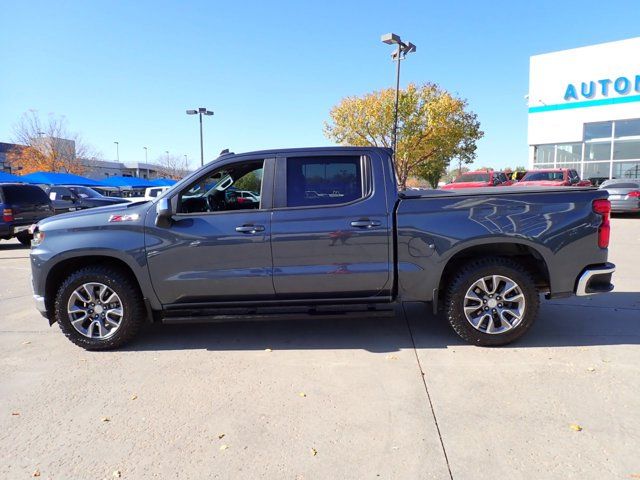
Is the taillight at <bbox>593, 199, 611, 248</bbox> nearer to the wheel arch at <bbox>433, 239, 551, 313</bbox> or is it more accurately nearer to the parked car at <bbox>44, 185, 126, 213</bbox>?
the wheel arch at <bbox>433, 239, 551, 313</bbox>

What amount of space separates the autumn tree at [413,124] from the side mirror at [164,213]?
2909 cm

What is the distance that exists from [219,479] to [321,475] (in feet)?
1.89

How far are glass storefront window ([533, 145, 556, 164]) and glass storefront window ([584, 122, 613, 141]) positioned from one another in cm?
204

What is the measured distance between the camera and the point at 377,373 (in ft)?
12.4

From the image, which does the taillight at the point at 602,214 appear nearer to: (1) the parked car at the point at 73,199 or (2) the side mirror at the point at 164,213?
(2) the side mirror at the point at 164,213

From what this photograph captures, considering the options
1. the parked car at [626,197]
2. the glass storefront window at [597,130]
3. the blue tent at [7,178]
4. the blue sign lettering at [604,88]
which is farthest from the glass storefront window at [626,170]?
the blue tent at [7,178]

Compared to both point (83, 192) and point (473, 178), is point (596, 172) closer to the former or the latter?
point (473, 178)

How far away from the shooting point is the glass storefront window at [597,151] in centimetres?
2738

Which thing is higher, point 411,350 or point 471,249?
point 471,249

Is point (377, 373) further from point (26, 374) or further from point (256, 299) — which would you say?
point (26, 374)

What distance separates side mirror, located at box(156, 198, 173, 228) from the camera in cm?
415

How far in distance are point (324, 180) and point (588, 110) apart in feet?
96.2

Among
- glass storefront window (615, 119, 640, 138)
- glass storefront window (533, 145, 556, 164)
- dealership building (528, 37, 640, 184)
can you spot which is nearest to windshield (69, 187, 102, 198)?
dealership building (528, 37, 640, 184)

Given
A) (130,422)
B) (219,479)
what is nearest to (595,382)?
(219,479)
